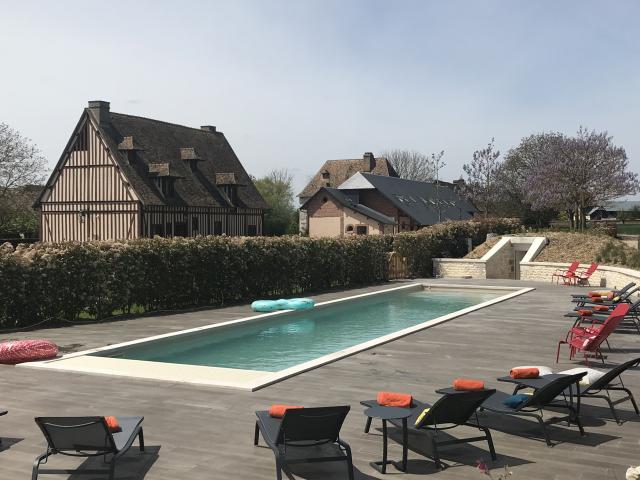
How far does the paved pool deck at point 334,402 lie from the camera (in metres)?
5.45

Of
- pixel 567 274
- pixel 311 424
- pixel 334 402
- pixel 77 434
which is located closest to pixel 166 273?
pixel 334 402

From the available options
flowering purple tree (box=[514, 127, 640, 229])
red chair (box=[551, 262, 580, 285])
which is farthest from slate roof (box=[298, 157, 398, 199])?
red chair (box=[551, 262, 580, 285])

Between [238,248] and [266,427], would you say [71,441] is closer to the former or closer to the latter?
[266,427]

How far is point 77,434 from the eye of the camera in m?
5.00

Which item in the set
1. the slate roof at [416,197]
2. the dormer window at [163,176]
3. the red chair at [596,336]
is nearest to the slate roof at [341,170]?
the slate roof at [416,197]

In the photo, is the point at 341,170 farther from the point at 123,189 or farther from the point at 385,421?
the point at 385,421

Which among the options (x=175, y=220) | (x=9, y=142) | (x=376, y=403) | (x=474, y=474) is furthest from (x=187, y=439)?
(x=9, y=142)

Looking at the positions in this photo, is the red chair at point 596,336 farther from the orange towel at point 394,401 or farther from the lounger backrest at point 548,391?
the orange towel at point 394,401

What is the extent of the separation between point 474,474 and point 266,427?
1.72 m

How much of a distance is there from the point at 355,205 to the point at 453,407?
149 ft

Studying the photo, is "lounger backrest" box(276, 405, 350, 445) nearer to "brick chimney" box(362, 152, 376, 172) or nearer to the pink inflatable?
the pink inflatable

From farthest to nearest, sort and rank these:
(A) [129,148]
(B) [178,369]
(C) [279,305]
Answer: (A) [129,148], (C) [279,305], (B) [178,369]

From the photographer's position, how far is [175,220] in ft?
119

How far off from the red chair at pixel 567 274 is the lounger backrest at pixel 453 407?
20891mm
